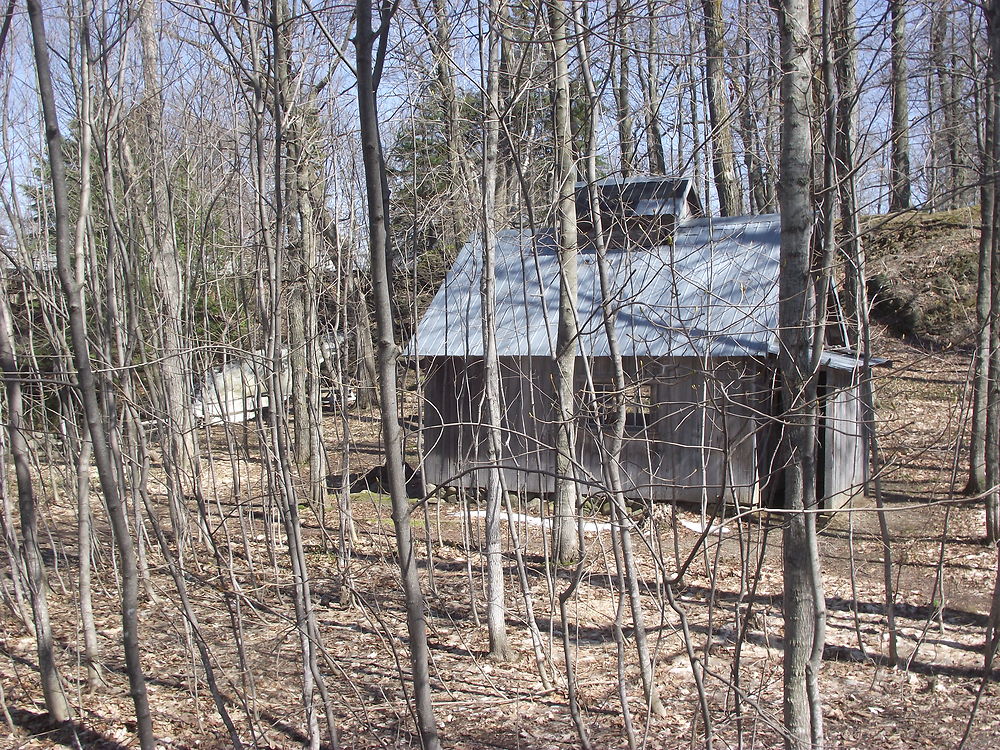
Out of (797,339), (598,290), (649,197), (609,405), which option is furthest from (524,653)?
(649,197)

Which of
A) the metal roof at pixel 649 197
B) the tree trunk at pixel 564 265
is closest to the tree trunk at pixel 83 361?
the tree trunk at pixel 564 265

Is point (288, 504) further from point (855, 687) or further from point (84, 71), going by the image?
point (855, 687)

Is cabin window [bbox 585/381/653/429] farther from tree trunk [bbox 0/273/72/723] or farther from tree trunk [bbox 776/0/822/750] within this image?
tree trunk [bbox 0/273/72/723]

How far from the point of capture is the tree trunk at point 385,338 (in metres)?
2.29

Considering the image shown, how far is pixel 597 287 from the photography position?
44.4 feet

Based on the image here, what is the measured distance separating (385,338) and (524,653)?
5902 mm

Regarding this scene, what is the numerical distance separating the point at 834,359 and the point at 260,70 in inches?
389

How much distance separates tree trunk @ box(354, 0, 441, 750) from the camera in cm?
229

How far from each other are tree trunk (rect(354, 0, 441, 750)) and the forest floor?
3.37ft

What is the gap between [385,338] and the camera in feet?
7.66

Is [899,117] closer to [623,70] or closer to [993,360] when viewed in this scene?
[993,360]

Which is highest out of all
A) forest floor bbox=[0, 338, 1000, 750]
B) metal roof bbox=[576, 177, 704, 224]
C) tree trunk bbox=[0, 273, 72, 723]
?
metal roof bbox=[576, 177, 704, 224]

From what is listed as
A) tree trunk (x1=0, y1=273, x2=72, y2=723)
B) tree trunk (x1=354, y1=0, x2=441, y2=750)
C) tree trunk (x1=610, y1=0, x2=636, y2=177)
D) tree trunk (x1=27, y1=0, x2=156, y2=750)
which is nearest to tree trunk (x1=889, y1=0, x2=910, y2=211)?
tree trunk (x1=610, y1=0, x2=636, y2=177)

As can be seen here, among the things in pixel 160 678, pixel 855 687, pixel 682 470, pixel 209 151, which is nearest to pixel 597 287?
pixel 682 470
